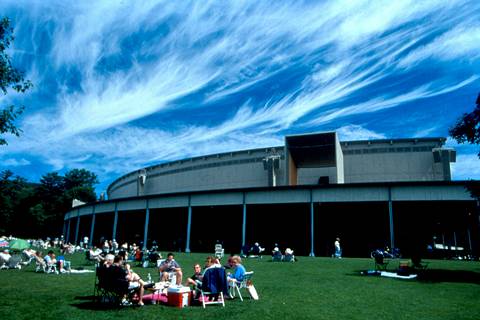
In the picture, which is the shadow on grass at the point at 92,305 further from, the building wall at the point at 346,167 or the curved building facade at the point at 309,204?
the building wall at the point at 346,167

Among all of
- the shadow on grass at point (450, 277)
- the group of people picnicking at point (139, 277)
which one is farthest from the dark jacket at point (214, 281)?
the shadow on grass at point (450, 277)

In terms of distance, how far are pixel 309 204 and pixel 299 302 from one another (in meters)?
23.8

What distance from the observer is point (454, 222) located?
40.4 meters

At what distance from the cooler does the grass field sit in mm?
341

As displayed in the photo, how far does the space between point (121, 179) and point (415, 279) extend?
64250 mm

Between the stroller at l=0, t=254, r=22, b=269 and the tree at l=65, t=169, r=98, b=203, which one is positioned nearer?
the stroller at l=0, t=254, r=22, b=269

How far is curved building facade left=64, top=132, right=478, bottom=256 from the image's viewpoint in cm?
3212

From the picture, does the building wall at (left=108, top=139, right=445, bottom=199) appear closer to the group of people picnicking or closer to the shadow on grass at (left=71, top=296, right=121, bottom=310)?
the group of people picnicking

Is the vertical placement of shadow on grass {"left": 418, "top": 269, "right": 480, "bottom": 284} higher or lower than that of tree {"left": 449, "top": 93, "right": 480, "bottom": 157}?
lower

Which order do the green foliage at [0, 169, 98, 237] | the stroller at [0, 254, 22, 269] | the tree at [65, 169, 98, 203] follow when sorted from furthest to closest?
the tree at [65, 169, 98, 203], the green foliage at [0, 169, 98, 237], the stroller at [0, 254, 22, 269]

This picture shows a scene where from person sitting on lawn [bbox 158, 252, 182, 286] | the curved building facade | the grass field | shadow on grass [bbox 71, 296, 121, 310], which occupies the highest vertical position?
the curved building facade

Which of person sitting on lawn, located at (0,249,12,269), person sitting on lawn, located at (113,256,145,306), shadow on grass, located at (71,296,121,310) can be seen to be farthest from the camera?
person sitting on lawn, located at (0,249,12,269)

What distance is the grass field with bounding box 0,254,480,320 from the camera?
772 centimetres

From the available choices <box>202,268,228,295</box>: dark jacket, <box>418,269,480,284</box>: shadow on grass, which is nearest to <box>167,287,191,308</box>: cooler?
<box>202,268,228,295</box>: dark jacket
